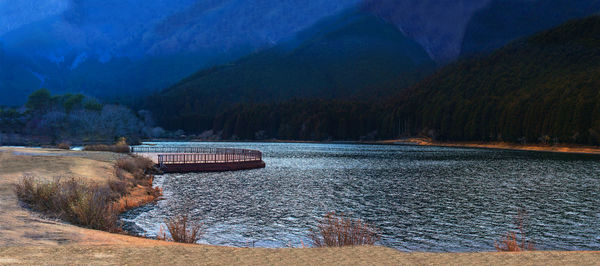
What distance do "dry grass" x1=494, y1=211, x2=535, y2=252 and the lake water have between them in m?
0.47

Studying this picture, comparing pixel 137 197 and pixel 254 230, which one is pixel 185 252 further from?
pixel 137 197

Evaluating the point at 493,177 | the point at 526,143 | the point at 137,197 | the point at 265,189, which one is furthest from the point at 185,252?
the point at 526,143

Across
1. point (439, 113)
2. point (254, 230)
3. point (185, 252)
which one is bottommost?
point (254, 230)

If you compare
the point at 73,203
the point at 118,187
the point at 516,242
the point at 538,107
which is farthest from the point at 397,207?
the point at 538,107

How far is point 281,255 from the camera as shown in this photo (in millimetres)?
11492

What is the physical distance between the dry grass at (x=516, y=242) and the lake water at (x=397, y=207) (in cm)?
47

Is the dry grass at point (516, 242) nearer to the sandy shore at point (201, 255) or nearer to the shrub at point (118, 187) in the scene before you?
the sandy shore at point (201, 255)

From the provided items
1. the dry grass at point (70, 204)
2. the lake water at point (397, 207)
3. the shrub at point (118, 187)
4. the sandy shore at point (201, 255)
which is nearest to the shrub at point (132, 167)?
the lake water at point (397, 207)

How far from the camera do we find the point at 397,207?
31000 mm

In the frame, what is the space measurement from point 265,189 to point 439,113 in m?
149

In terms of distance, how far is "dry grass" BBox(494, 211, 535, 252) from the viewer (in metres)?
14.4

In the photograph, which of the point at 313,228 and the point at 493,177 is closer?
the point at 313,228

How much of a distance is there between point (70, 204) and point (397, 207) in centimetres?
2035

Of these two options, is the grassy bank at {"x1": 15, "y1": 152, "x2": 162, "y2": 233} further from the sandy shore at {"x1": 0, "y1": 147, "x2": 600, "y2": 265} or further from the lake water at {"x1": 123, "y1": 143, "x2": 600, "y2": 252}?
the sandy shore at {"x1": 0, "y1": 147, "x2": 600, "y2": 265}
